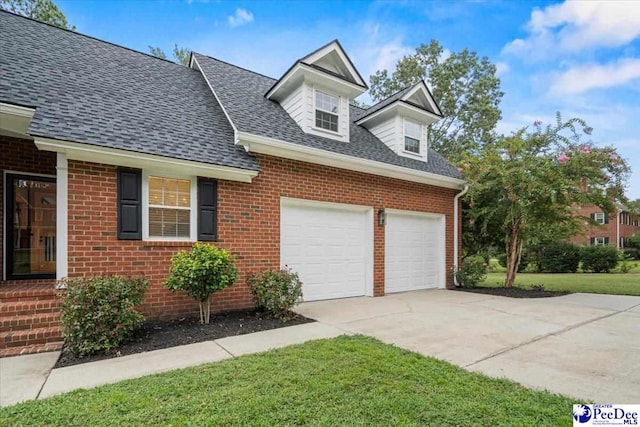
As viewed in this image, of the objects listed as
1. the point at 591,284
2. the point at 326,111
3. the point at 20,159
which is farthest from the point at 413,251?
the point at 20,159

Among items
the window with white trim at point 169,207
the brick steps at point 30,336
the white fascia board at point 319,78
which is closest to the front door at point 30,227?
the brick steps at point 30,336

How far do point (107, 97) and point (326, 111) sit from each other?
488 cm

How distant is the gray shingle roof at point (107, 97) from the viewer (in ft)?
16.5

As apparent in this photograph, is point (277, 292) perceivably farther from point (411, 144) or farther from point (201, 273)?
point (411, 144)

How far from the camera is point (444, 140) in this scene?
990 inches

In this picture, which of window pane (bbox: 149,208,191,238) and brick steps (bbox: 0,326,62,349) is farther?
window pane (bbox: 149,208,191,238)

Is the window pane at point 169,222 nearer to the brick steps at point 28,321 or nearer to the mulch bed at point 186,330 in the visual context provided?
the mulch bed at point 186,330

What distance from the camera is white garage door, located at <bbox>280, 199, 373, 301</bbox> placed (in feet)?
23.4

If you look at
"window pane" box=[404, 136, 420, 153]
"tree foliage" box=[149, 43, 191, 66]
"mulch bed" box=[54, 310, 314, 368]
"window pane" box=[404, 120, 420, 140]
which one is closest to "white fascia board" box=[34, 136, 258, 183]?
"mulch bed" box=[54, 310, 314, 368]

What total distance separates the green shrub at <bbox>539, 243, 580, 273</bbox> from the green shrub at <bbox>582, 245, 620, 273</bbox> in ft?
1.28

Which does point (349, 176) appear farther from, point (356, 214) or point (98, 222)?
point (98, 222)

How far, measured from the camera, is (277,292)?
5.59 meters

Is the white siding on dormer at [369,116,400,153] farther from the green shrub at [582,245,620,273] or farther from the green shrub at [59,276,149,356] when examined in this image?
the green shrub at [582,245,620,273]

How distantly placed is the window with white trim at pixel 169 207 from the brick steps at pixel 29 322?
5.63 feet
